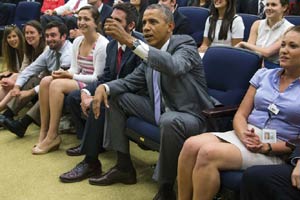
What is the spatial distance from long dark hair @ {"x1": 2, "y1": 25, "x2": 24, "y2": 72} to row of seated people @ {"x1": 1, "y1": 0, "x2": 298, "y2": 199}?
27 cm

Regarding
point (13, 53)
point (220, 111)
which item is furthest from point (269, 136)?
point (13, 53)

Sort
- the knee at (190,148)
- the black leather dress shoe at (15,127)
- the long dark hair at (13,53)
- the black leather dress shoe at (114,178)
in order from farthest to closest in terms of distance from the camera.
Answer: the long dark hair at (13,53), the black leather dress shoe at (15,127), the black leather dress shoe at (114,178), the knee at (190,148)

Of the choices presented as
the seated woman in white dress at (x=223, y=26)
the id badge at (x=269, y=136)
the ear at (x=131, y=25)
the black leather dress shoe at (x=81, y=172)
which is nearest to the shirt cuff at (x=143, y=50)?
the id badge at (x=269, y=136)

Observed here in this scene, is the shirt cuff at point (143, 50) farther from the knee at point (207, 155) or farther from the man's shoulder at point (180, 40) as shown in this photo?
the knee at point (207, 155)

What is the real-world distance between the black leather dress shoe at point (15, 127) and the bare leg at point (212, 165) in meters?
2.03

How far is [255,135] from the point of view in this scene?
6.54 feet

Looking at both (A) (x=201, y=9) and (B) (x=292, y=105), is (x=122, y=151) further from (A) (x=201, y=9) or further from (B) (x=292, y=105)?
(A) (x=201, y=9)

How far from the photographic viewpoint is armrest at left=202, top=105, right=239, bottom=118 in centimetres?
221

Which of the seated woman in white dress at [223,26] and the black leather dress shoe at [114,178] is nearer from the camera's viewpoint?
the black leather dress shoe at [114,178]

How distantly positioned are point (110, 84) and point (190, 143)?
809mm

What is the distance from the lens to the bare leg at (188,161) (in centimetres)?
202

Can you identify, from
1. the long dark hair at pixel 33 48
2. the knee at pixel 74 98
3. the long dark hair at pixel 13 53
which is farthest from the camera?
the long dark hair at pixel 13 53

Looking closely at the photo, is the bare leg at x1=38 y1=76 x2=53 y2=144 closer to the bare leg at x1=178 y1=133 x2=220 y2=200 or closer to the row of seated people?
the row of seated people

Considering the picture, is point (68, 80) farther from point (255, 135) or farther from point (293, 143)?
point (293, 143)
